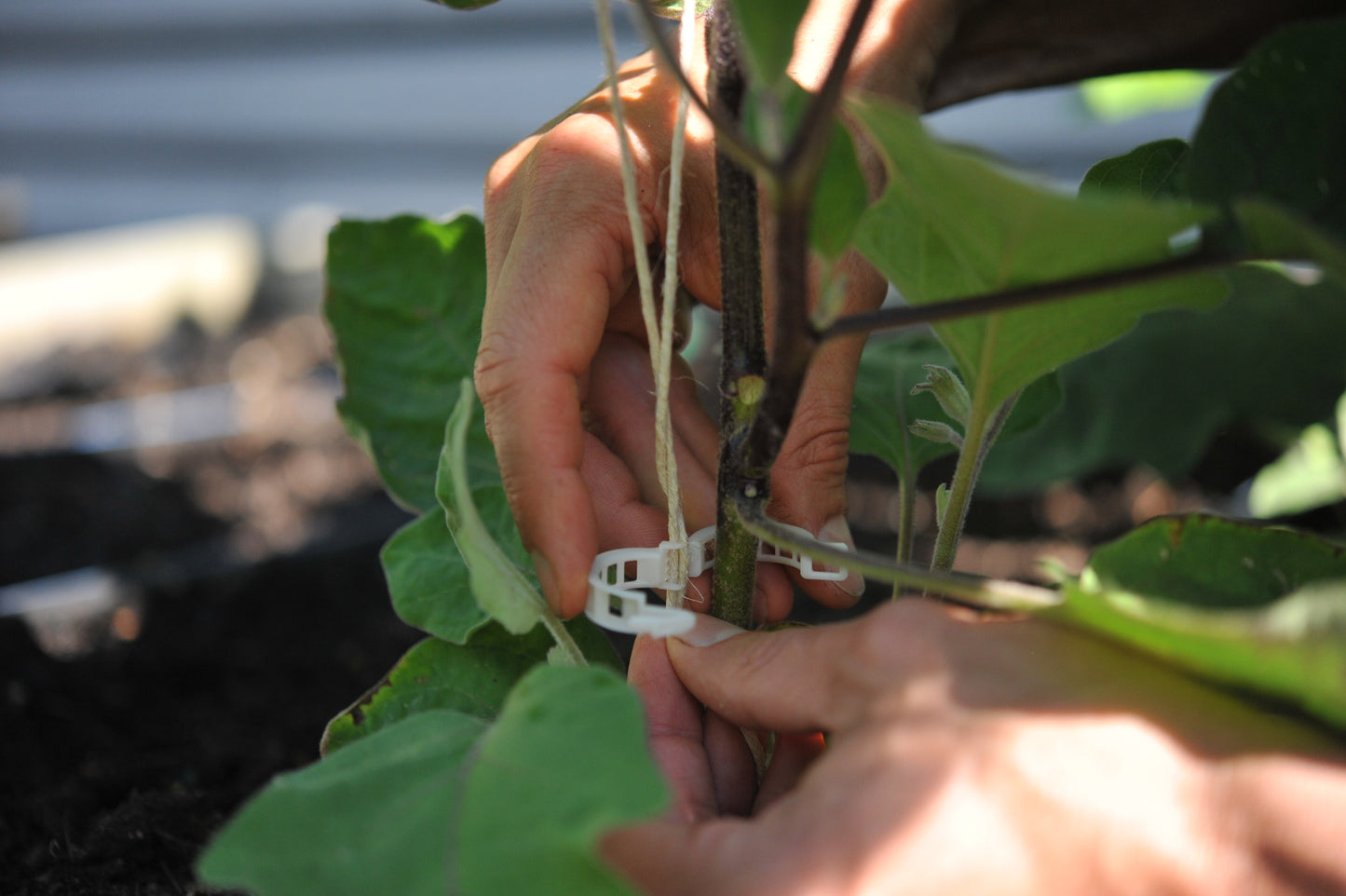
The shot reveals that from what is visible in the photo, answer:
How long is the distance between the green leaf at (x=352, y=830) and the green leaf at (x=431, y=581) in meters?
0.24

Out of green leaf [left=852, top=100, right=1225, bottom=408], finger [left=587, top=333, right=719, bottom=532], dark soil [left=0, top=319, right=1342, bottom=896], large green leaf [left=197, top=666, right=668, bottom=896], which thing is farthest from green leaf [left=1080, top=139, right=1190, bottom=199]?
dark soil [left=0, top=319, right=1342, bottom=896]

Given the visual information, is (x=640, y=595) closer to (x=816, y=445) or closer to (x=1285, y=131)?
(x=816, y=445)

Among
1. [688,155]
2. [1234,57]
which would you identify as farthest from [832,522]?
[1234,57]

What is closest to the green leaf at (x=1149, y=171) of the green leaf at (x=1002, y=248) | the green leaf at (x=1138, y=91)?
the green leaf at (x=1002, y=248)

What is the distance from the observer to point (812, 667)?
1.65ft

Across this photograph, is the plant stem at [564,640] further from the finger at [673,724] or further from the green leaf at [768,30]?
the green leaf at [768,30]

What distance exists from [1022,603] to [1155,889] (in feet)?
0.39

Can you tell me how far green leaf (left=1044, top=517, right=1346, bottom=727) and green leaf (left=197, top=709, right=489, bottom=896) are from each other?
10.8 inches

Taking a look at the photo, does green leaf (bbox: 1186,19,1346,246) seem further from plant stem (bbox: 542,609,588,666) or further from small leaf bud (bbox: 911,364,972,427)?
plant stem (bbox: 542,609,588,666)

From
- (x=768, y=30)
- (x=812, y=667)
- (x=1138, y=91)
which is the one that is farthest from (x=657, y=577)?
(x=1138, y=91)

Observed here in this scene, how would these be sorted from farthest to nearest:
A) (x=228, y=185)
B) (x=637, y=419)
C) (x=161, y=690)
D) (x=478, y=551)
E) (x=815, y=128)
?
(x=228, y=185) < (x=161, y=690) < (x=637, y=419) < (x=478, y=551) < (x=815, y=128)

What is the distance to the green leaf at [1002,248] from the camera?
1.30 feet

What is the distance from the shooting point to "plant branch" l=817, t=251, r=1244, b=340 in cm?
40

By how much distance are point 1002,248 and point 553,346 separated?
12.2 inches
